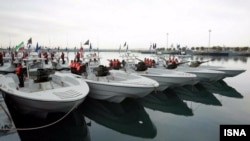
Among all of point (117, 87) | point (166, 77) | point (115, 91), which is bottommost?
point (115, 91)

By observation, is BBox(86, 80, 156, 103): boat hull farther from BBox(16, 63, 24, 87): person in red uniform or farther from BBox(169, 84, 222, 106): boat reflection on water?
BBox(169, 84, 222, 106): boat reflection on water

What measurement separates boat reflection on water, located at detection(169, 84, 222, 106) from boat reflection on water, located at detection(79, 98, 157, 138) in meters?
3.69

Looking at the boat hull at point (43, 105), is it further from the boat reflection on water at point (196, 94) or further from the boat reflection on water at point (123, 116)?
the boat reflection on water at point (196, 94)

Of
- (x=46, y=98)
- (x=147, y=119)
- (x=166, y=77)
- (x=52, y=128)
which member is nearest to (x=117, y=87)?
(x=147, y=119)

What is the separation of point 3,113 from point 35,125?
68.6 inches

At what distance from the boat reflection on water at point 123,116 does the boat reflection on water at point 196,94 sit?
369 centimetres

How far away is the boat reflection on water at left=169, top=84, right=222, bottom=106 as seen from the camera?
11391 millimetres

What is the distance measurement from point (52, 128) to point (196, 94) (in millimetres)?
9411

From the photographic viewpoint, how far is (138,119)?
8266mm

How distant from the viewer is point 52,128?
7035 mm

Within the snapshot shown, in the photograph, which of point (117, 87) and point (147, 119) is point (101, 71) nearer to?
point (117, 87)

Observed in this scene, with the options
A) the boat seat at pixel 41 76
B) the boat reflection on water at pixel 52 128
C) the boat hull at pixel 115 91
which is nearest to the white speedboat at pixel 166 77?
the boat hull at pixel 115 91

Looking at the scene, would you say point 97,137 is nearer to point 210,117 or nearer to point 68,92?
point 68,92

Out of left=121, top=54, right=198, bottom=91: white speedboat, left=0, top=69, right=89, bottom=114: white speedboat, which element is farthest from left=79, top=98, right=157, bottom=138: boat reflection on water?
left=121, top=54, right=198, bottom=91: white speedboat
